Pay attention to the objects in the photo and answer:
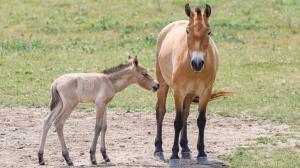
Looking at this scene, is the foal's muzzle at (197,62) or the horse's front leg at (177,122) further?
the horse's front leg at (177,122)

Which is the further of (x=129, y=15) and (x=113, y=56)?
(x=129, y=15)

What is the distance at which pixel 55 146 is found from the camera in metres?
12.7

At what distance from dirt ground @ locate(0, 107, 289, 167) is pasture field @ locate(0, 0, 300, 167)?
1.23 feet

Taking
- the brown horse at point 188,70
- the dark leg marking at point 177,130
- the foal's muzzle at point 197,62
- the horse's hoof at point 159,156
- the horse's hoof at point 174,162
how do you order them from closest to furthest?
the foal's muzzle at point 197,62 < the brown horse at point 188,70 < the horse's hoof at point 174,162 < the dark leg marking at point 177,130 < the horse's hoof at point 159,156

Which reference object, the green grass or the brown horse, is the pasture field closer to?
the green grass

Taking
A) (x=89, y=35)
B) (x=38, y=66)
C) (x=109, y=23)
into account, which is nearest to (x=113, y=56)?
(x=38, y=66)

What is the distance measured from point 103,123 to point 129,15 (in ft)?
58.9

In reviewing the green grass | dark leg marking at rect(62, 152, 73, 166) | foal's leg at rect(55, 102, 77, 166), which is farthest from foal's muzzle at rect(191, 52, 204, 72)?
dark leg marking at rect(62, 152, 73, 166)

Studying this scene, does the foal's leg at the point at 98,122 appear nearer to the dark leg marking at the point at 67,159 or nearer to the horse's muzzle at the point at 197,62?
the dark leg marking at the point at 67,159

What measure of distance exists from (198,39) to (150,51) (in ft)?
39.2

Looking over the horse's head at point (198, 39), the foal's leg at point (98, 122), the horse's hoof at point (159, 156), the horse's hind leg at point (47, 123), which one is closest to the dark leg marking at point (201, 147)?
the horse's hoof at point (159, 156)

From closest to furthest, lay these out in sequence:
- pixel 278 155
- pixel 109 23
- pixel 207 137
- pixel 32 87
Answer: pixel 278 155 < pixel 207 137 < pixel 32 87 < pixel 109 23

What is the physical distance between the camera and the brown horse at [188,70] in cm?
1105

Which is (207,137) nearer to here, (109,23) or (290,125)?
(290,125)
